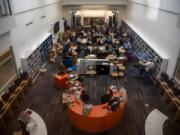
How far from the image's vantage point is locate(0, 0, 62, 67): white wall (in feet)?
22.9

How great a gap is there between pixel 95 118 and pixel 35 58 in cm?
563

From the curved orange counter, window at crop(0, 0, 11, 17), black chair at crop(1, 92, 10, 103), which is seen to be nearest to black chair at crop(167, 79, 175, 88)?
the curved orange counter

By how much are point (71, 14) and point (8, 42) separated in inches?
538

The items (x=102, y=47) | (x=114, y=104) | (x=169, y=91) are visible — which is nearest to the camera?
(x=114, y=104)

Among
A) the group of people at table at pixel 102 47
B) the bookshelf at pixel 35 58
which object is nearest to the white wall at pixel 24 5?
the bookshelf at pixel 35 58

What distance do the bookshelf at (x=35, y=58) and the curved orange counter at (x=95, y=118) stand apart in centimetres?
379

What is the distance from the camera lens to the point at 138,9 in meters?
12.9

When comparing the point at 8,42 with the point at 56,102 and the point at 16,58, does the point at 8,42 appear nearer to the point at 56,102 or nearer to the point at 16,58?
the point at 16,58

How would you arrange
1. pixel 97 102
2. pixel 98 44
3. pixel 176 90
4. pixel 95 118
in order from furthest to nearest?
pixel 98 44
pixel 97 102
pixel 176 90
pixel 95 118

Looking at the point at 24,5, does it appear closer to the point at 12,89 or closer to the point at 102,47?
the point at 12,89

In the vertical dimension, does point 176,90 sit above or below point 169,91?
above

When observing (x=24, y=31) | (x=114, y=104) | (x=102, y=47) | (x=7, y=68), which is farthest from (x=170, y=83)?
Result: (x=24, y=31)

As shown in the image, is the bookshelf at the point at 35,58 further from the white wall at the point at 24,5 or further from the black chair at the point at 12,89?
the white wall at the point at 24,5

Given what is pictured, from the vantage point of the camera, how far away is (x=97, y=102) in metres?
7.20
